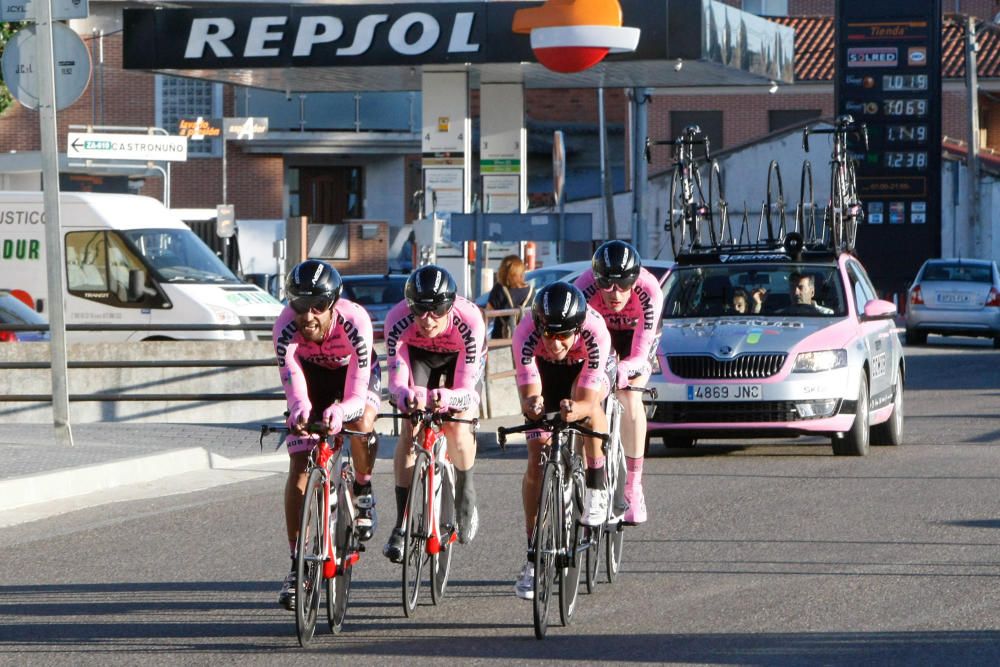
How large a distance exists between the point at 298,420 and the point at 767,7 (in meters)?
58.9

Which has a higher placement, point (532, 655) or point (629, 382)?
point (629, 382)

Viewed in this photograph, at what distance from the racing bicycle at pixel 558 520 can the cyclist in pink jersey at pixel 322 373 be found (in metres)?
0.68

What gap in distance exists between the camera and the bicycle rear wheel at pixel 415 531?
8.61 meters

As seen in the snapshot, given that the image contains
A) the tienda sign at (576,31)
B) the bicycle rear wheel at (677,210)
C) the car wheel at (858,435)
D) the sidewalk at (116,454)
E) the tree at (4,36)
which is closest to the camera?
the sidewalk at (116,454)

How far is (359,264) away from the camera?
54.4m

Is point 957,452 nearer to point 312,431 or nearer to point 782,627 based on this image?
point 782,627

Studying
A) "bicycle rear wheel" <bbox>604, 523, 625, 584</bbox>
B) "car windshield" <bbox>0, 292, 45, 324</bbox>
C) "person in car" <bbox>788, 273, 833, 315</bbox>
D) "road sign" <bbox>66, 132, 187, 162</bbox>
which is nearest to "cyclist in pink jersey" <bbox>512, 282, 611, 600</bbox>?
"bicycle rear wheel" <bbox>604, 523, 625, 584</bbox>

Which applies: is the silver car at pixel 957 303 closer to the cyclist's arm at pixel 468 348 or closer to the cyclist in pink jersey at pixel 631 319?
the cyclist in pink jersey at pixel 631 319

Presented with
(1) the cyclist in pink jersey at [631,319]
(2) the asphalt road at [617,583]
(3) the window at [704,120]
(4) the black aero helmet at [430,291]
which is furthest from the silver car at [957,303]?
(3) the window at [704,120]

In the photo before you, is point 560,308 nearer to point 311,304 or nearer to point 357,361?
point 357,361

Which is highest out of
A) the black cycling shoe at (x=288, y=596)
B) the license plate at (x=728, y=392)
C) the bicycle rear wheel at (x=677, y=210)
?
the bicycle rear wheel at (x=677, y=210)

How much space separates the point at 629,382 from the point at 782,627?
212 centimetres

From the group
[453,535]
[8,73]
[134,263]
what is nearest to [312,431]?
[453,535]

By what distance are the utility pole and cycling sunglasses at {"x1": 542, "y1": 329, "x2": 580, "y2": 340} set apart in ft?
125
